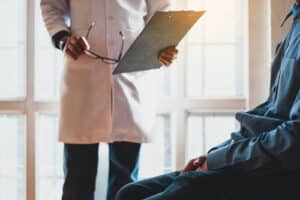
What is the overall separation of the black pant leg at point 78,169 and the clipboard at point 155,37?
1.00ft

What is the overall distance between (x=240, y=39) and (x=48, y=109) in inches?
33.0

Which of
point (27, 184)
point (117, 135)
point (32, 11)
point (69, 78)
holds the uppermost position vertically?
point (32, 11)

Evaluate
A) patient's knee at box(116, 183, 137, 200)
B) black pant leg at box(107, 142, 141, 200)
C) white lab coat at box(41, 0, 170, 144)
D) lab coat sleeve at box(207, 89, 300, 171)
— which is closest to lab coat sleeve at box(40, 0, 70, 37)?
white lab coat at box(41, 0, 170, 144)

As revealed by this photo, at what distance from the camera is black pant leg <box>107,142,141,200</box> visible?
164cm

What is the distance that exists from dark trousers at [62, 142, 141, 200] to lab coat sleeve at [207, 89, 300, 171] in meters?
0.53

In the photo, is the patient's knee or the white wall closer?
the patient's knee

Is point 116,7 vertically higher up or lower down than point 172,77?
higher up

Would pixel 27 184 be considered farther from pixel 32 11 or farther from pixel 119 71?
pixel 119 71

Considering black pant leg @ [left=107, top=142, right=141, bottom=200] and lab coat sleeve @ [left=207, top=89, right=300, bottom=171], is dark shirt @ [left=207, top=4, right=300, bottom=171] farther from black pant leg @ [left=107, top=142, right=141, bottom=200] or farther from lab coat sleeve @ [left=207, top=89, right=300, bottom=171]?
black pant leg @ [left=107, top=142, right=141, bottom=200]

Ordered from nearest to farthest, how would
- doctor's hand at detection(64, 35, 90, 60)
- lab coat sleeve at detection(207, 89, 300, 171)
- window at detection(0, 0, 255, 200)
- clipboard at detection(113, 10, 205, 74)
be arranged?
lab coat sleeve at detection(207, 89, 300, 171)
clipboard at detection(113, 10, 205, 74)
doctor's hand at detection(64, 35, 90, 60)
window at detection(0, 0, 255, 200)

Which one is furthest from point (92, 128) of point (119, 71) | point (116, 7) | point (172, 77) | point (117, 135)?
point (172, 77)

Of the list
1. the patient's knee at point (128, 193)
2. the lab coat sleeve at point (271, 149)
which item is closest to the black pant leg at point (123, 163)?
the patient's knee at point (128, 193)

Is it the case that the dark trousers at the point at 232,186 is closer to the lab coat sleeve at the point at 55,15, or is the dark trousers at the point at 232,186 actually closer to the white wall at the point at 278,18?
the lab coat sleeve at the point at 55,15

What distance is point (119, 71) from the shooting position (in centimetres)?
148
